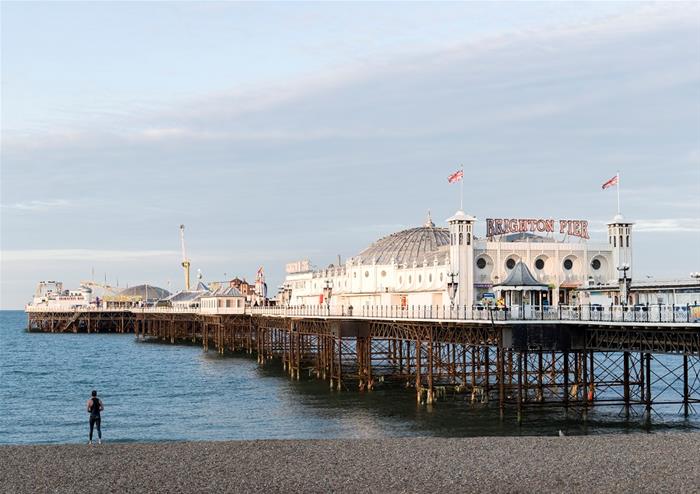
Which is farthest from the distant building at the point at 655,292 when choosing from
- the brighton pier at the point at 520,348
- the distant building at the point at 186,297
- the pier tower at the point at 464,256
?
the distant building at the point at 186,297

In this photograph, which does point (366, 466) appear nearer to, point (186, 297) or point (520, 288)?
point (520, 288)

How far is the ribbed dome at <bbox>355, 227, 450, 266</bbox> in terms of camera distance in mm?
88562

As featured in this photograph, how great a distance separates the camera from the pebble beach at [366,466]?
23969 millimetres

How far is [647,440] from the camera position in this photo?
32156 millimetres

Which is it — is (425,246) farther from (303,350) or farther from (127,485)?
(127,485)

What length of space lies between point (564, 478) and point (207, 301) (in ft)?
324

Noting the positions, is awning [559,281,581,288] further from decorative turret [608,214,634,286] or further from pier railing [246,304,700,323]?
pier railing [246,304,700,323]

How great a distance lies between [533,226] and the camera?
214 feet

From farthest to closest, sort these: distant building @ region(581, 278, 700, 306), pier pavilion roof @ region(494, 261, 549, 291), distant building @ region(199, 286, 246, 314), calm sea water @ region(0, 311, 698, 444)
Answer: distant building @ region(199, 286, 246, 314) < pier pavilion roof @ region(494, 261, 549, 291) < distant building @ region(581, 278, 700, 306) < calm sea water @ region(0, 311, 698, 444)

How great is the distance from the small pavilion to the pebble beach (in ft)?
54.0

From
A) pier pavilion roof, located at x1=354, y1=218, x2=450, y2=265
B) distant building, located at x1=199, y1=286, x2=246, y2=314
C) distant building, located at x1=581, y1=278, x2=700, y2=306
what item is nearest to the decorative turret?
distant building, located at x1=581, y1=278, x2=700, y2=306

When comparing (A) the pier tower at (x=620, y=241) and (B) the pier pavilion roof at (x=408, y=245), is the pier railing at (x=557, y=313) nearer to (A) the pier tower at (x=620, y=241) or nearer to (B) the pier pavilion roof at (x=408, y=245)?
(A) the pier tower at (x=620, y=241)

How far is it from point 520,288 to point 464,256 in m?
14.2

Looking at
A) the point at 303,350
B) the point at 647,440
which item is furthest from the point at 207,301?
Answer: the point at 647,440
